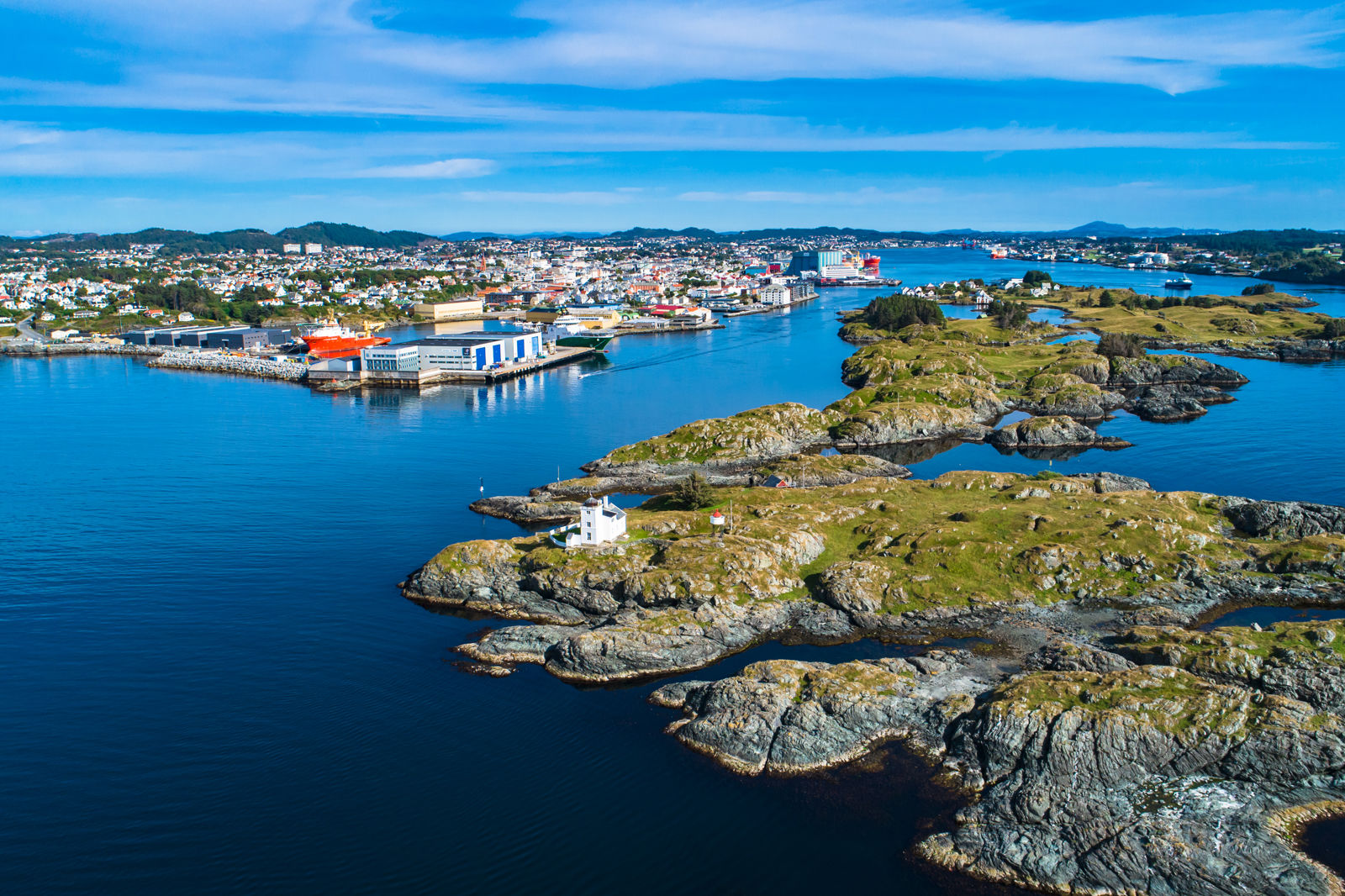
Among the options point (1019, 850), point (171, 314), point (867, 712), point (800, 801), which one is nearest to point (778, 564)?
point (867, 712)

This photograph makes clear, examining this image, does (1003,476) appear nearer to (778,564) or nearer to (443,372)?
(778,564)

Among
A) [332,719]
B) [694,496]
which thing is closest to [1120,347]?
[694,496]

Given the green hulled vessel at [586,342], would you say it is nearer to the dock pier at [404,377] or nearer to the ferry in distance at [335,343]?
the dock pier at [404,377]

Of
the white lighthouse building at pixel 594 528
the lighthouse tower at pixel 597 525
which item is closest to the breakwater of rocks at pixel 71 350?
the white lighthouse building at pixel 594 528

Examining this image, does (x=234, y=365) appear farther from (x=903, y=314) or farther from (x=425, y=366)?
(x=903, y=314)

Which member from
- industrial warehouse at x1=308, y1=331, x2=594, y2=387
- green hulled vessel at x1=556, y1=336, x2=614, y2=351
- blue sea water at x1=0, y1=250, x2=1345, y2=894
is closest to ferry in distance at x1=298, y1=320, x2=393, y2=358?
industrial warehouse at x1=308, y1=331, x2=594, y2=387
